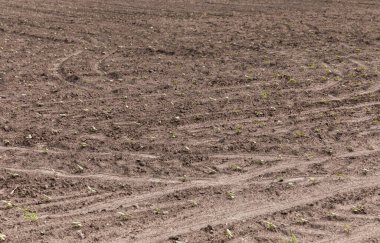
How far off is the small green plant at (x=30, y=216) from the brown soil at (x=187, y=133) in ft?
0.08

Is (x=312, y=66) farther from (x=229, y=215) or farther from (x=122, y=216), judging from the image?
(x=122, y=216)

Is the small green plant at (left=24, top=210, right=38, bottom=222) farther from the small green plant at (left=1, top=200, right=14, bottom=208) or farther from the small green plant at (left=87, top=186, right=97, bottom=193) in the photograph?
the small green plant at (left=87, top=186, right=97, bottom=193)

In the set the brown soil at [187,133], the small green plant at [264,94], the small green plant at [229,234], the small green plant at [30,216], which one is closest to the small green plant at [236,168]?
the brown soil at [187,133]

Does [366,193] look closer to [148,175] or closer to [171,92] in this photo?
[148,175]

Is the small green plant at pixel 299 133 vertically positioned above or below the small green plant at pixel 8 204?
above

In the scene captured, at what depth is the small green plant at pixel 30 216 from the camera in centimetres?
716

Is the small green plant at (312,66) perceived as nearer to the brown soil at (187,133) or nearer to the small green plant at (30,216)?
the brown soil at (187,133)

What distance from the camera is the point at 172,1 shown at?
22.6 metres

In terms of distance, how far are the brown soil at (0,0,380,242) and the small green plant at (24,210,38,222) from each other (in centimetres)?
3

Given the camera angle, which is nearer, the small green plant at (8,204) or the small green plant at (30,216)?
the small green plant at (30,216)

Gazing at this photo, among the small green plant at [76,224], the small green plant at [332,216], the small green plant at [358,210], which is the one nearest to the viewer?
the small green plant at [76,224]

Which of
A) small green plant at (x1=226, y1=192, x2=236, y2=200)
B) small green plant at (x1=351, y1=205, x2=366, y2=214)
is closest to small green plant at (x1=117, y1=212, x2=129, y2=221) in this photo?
small green plant at (x1=226, y1=192, x2=236, y2=200)

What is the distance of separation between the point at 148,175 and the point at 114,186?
0.51 metres

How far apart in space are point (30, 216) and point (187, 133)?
3.17 metres
